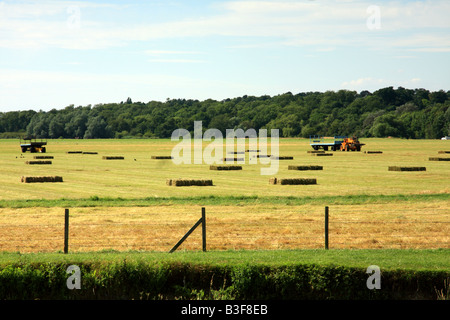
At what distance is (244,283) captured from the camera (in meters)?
15.1

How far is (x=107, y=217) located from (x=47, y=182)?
19652 mm

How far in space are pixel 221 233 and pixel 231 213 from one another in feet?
17.6

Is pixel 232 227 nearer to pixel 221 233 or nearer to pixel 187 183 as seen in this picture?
pixel 221 233

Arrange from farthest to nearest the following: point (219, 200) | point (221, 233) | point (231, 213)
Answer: point (219, 200)
point (231, 213)
point (221, 233)

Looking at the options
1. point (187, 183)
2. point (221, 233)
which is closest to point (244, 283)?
point (221, 233)

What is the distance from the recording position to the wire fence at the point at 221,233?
2027cm

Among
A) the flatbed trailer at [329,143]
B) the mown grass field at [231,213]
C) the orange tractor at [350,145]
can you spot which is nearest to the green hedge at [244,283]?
the mown grass field at [231,213]

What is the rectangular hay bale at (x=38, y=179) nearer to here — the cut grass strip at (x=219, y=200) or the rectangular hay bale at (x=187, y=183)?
the rectangular hay bale at (x=187, y=183)

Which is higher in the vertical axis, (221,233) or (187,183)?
(187,183)

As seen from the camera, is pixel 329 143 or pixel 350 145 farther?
pixel 329 143

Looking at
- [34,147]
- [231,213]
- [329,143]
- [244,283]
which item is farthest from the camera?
[329,143]
